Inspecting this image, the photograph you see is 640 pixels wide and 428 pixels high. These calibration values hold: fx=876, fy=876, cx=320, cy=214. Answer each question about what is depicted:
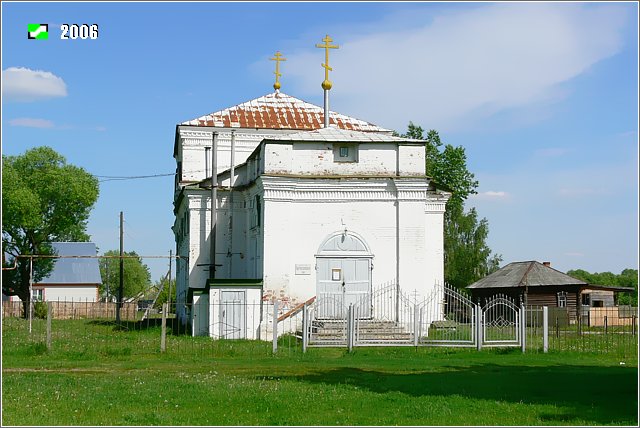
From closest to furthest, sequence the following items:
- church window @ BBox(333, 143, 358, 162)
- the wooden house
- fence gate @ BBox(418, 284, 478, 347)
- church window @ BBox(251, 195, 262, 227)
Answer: fence gate @ BBox(418, 284, 478, 347), church window @ BBox(333, 143, 358, 162), church window @ BBox(251, 195, 262, 227), the wooden house

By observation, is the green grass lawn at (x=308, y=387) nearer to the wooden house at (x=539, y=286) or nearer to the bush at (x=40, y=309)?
the wooden house at (x=539, y=286)

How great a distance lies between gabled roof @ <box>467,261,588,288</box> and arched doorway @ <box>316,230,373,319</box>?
18.7 m

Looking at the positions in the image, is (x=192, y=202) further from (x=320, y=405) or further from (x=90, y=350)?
(x=320, y=405)

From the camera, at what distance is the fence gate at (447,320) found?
77.7 feet

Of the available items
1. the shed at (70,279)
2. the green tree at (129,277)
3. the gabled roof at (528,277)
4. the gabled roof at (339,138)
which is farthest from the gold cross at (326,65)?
the green tree at (129,277)

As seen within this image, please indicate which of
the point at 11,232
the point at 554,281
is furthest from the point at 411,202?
the point at 11,232

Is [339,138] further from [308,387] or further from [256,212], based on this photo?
[308,387]

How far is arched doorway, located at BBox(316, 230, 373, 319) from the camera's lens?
28562 millimetres

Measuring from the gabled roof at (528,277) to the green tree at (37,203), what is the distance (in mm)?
28610

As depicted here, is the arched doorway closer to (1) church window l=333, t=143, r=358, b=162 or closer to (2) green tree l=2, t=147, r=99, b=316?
(1) church window l=333, t=143, r=358, b=162

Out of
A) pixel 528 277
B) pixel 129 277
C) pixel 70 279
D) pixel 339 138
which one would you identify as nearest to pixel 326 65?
pixel 339 138

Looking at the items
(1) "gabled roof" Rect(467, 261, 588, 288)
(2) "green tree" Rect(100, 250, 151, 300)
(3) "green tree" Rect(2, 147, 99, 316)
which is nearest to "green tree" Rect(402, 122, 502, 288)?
(1) "gabled roof" Rect(467, 261, 588, 288)

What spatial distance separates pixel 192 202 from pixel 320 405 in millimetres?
21301

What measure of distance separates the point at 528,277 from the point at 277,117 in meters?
16.6
